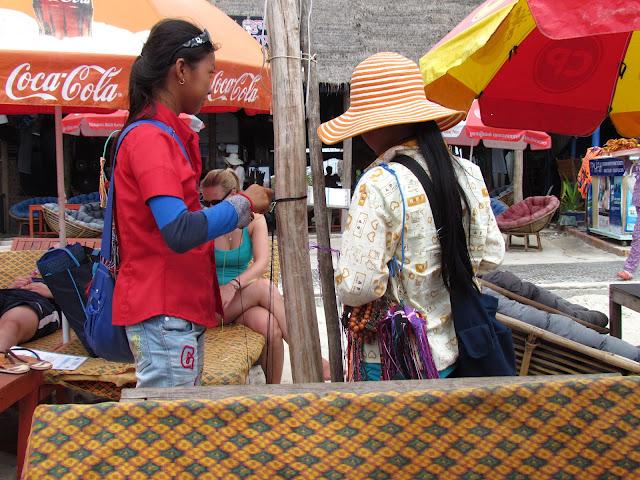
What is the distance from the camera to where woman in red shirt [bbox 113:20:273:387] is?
173 centimetres

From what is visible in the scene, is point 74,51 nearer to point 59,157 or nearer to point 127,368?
point 59,157

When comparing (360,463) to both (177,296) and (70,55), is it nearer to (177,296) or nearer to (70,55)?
(177,296)

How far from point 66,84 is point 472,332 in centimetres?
213

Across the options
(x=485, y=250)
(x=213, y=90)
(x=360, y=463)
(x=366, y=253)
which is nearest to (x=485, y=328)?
(x=485, y=250)

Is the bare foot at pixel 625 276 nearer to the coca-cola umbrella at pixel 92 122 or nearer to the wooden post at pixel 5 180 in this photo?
the coca-cola umbrella at pixel 92 122

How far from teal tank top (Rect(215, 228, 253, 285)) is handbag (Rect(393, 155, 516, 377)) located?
2.25m

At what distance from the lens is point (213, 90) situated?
309 cm

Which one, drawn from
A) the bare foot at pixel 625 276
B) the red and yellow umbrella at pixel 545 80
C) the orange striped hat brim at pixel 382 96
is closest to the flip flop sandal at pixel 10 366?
the orange striped hat brim at pixel 382 96

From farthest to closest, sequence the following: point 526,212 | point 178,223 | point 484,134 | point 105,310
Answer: point 526,212, point 484,134, point 105,310, point 178,223

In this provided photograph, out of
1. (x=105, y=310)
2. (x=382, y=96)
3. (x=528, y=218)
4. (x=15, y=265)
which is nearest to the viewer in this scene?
(x=105, y=310)

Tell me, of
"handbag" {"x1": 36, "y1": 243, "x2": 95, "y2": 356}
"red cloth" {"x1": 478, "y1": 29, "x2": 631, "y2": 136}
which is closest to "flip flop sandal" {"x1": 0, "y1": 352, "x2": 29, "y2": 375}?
"handbag" {"x1": 36, "y1": 243, "x2": 95, "y2": 356}

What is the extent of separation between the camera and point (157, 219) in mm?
1684

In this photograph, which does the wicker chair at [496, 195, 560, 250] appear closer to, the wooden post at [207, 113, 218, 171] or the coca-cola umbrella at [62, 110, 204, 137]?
the wooden post at [207, 113, 218, 171]

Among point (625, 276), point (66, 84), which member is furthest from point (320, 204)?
point (625, 276)
